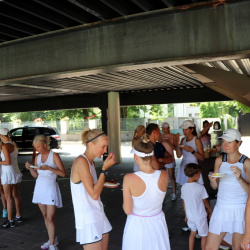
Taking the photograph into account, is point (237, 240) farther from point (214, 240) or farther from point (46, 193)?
point (46, 193)

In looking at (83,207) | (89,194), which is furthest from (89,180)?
(83,207)

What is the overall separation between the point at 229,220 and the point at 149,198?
1186 mm

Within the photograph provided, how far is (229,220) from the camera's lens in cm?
343

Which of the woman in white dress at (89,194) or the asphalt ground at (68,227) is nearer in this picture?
the woman in white dress at (89,194)

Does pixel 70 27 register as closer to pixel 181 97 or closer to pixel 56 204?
pixel 56 204

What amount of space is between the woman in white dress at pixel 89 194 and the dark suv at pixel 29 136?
19676 mm

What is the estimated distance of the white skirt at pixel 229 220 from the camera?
11.2 ft

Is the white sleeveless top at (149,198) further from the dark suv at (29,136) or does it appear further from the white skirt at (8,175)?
the dark suv at (29,136)

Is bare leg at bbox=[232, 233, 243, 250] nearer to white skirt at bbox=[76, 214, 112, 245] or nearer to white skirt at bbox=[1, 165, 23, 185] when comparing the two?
white skirt at bbox=[76, 214, 112, 245]

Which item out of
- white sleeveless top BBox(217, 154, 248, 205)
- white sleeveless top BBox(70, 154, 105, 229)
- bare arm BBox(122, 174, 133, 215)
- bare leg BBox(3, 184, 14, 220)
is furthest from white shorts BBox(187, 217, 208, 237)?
bare leg BBox(3, 184, 14, 220)

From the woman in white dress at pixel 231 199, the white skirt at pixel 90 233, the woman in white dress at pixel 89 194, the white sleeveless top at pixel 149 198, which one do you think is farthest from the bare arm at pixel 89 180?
the woman in white dress at pixel 231 199

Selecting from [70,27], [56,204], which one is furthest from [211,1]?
[56,204]

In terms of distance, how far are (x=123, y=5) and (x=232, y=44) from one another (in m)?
2.06

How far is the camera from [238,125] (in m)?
35.9
